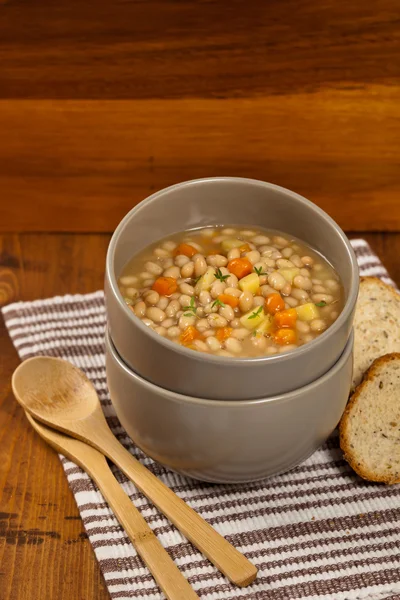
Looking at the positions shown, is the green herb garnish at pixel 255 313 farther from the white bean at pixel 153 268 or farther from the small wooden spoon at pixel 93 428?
the small wooden spoon at pixel 93 428

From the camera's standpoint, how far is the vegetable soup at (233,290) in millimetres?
1679

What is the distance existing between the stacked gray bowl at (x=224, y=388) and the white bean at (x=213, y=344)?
0.11 metres

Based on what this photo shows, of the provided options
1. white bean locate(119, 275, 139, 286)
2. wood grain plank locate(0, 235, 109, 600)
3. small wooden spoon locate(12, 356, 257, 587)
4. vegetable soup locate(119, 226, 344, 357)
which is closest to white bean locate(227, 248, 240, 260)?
vegetable soup locate(119, 226, 344, 357)

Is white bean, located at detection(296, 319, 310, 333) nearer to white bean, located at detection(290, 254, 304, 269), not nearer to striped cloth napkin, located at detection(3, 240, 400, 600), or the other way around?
white bean, located at detection(290, 254, 304, 269)

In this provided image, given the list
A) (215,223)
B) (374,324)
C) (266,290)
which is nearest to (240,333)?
(266,290)

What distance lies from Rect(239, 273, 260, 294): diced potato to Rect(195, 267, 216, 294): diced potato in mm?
63

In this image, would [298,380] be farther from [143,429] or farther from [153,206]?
[153,206]

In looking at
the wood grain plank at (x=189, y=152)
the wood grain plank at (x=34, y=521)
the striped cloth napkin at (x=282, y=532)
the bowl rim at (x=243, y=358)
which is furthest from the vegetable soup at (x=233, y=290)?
the wood grain plank at (x=189, y=152)

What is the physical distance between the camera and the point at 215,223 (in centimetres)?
195

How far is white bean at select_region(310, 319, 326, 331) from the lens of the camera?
5.60ft

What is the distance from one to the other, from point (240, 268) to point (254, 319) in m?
0.16

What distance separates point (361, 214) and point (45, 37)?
1047mm

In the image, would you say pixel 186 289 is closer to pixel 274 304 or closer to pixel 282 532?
pixel 274 304

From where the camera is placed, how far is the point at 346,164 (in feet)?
8.15
